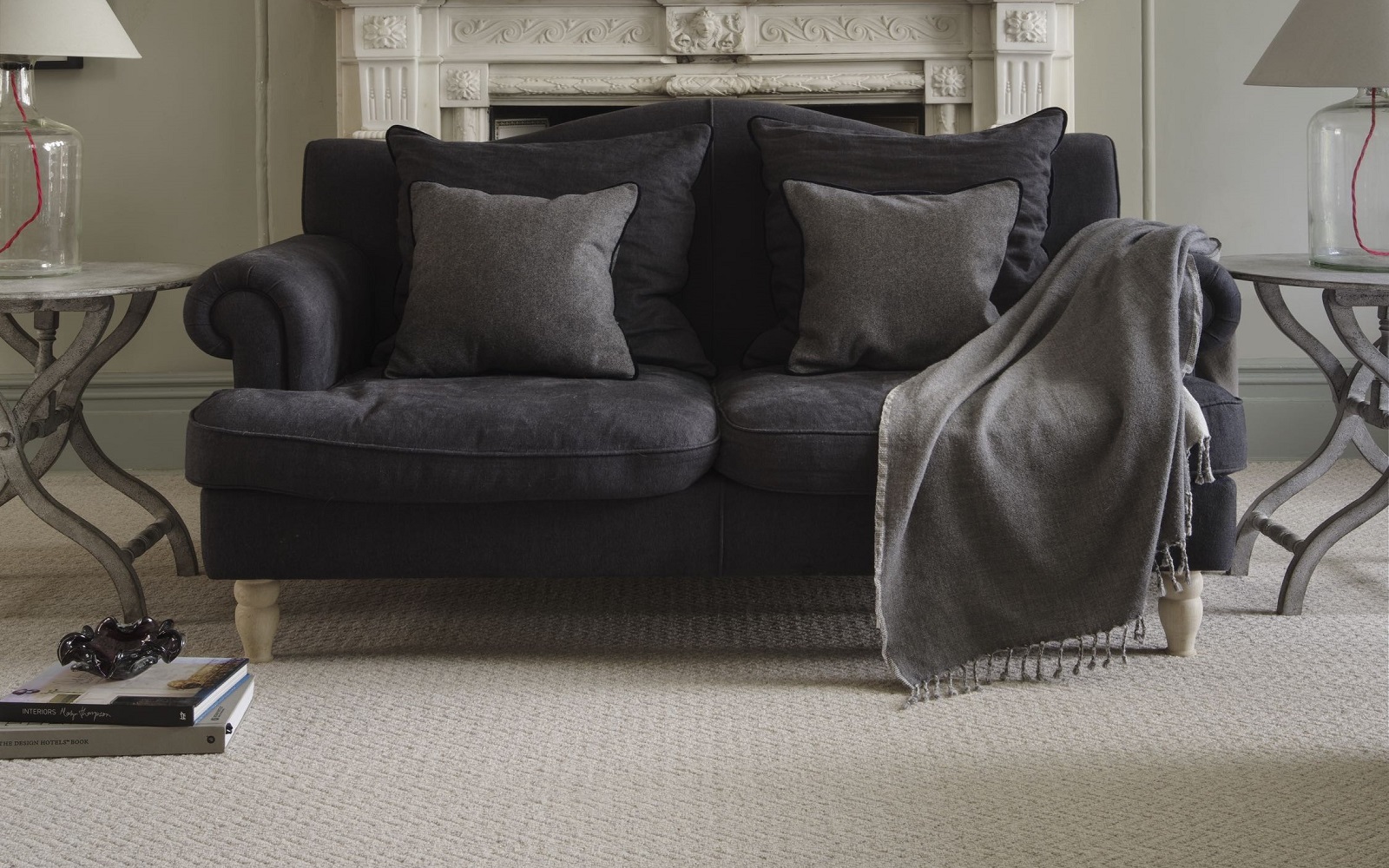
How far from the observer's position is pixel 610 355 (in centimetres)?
252

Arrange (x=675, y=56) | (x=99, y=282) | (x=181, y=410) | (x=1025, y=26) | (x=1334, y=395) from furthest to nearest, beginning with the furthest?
(x=181, y=410), (x=675, y=56), (x=1025, y=26), (x=1334, y=395), (x=99, y=282)

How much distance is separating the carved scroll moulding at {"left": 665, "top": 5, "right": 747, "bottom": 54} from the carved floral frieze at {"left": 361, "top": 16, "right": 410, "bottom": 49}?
0.72 meters

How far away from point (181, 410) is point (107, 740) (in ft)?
6.87

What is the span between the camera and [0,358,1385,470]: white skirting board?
12.5 feet

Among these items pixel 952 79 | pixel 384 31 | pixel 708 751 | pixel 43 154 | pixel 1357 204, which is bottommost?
pixel 708 751

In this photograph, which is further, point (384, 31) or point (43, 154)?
point (384, 31)

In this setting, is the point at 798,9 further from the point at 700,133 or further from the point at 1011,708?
the point at 1011,708

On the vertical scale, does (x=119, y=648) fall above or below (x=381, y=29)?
below

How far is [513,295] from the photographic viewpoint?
2496mm

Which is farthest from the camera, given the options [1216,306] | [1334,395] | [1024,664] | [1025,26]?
[1025,26]

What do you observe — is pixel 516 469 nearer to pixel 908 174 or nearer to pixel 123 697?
pixel 123 697

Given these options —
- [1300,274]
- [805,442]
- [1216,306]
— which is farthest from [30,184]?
[1300,274]

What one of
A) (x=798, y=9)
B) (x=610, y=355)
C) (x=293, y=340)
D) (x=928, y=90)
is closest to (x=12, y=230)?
(x=293, y=340)

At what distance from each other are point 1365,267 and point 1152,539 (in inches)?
36.0
